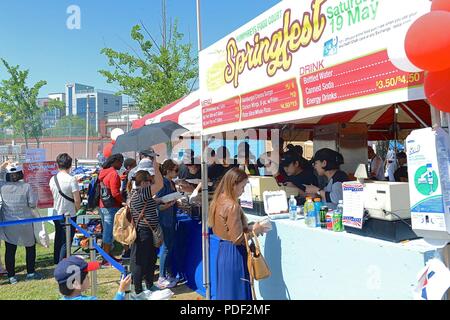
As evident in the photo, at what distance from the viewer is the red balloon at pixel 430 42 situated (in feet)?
5.60

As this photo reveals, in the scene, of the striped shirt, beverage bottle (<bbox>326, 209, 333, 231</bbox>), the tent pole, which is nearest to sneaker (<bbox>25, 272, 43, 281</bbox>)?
the striped shirt

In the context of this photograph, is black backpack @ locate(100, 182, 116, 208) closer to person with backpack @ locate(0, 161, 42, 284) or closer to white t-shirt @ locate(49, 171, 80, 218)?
white t-shirt @ locate(49, 171, 80, 218)

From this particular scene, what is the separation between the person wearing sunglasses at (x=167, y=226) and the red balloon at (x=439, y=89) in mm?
3563

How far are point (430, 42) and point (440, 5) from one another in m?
0.23

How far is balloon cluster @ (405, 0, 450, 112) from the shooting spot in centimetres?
171

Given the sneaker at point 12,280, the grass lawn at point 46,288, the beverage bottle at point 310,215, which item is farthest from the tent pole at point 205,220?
the sneaker at point 12,280

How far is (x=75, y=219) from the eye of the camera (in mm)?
6254

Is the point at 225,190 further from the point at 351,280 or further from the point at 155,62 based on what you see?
the point at 155,62

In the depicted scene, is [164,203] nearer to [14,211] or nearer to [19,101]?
[14,211]

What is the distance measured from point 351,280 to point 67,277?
1906 millimetres

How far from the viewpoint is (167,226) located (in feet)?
16.6

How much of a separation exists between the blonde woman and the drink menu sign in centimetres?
490

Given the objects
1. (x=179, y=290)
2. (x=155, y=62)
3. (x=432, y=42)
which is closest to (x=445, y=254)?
(x=432, y=42)

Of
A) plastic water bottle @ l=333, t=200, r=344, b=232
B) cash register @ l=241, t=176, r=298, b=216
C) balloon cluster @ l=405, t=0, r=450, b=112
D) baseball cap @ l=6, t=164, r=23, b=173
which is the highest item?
balloon cluster @ l=405, t=0, r=450, b=112
